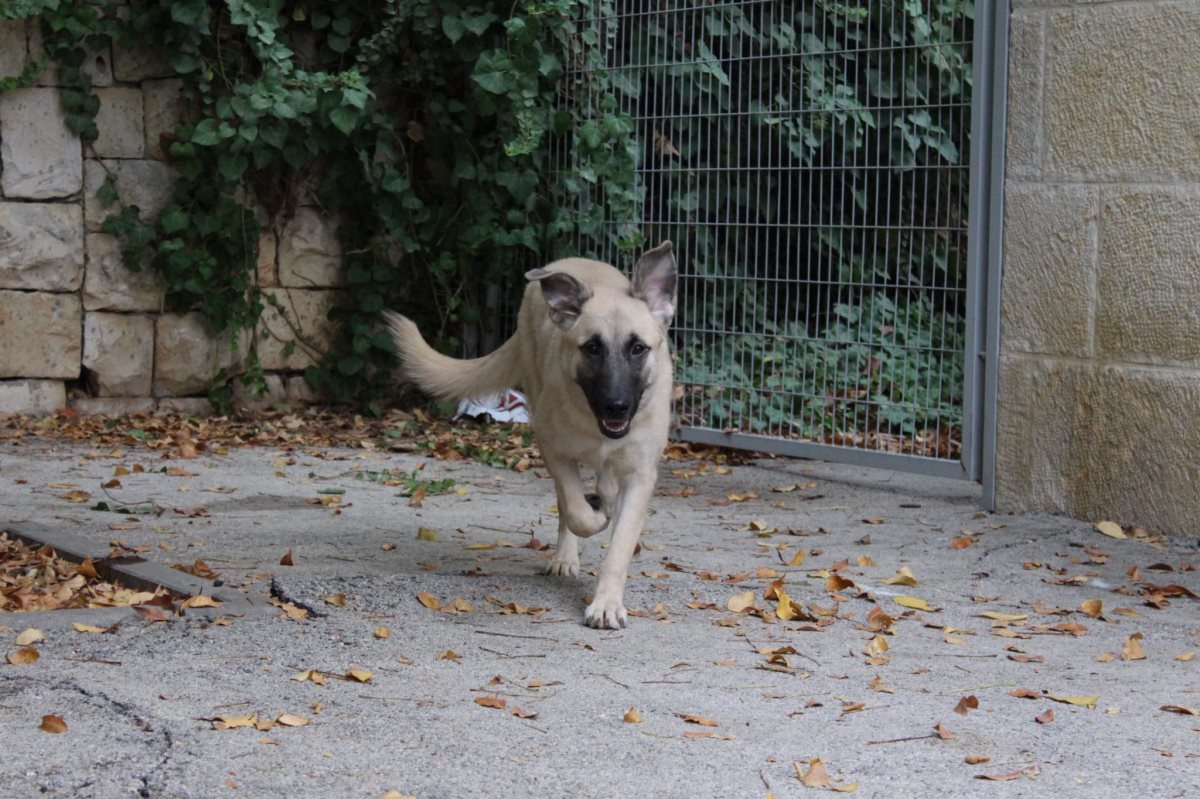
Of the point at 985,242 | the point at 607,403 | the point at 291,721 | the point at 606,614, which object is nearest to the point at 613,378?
the point at 607,403

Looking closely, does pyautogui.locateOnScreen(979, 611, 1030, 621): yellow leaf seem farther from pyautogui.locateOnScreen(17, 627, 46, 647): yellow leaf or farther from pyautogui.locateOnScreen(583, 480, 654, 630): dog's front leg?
pyautogui.locateOnScreen(17, 627, 46, 647): yellow leaf

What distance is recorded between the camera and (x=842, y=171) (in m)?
7.12

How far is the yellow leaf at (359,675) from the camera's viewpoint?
364cm

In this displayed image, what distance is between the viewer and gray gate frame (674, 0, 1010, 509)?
20.8ft

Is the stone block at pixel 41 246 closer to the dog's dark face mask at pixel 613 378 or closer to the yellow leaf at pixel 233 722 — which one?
the dog's dark face mask at pixel 613 378

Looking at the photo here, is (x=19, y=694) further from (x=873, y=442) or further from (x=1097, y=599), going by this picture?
(x=873, y=442)

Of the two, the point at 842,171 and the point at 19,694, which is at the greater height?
the point at 842,171

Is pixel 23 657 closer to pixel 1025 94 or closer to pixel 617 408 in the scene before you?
pixel 617 408

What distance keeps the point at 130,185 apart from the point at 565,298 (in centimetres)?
455

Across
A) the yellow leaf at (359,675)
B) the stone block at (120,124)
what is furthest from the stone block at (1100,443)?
the stone block at (120,124)

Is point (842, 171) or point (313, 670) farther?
point (842, 171)

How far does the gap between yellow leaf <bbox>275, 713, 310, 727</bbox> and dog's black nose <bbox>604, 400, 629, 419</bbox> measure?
1.51 meters

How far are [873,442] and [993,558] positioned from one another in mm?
1652

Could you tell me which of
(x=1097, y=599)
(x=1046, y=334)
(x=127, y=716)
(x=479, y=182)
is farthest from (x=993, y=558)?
(x=479, y=182)
